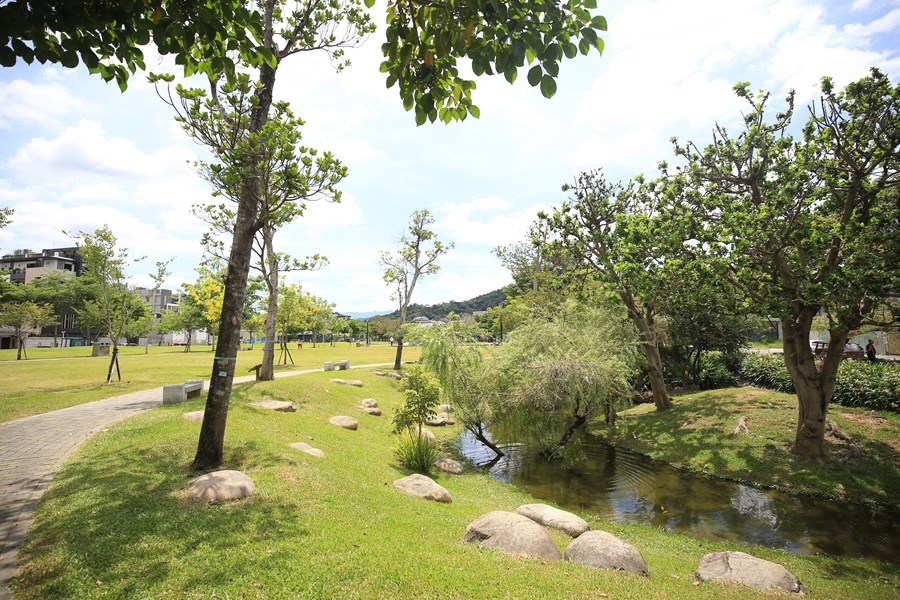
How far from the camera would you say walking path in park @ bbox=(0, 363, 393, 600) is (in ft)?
17.0

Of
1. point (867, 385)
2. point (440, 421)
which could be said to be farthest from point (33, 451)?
point (867, 385)

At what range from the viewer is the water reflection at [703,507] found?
Result: 9.03m

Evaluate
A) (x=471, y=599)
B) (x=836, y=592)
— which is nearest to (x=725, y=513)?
(x=836, y=592)

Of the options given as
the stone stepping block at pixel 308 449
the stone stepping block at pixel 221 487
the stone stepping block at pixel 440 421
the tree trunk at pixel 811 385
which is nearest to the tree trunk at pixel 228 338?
the stone stepping block at pixel 221 487

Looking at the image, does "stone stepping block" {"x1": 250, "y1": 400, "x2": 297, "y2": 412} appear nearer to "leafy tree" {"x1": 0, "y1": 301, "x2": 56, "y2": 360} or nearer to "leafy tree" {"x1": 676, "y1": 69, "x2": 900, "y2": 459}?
"leafy tree" {"x1": 676, "y1": 69, "x2": 900, "y2": 459}

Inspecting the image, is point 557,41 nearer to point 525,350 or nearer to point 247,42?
point 247,42

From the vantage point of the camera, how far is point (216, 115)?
25.1 ft

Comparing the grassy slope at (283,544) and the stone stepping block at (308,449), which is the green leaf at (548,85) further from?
the stone stepping block at (308,449)

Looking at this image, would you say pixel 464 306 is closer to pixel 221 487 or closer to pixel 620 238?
pixel 620 238

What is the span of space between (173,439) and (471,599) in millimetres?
7625

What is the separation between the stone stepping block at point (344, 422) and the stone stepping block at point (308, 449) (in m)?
4.00

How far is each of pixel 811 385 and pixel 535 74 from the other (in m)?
14.2

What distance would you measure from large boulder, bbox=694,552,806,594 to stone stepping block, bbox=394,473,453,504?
15.9ft

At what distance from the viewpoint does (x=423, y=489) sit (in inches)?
369
